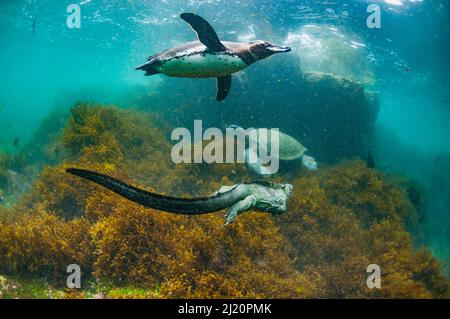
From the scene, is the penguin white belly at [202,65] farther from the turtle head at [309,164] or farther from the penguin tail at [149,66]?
the turtle head at [309,164]

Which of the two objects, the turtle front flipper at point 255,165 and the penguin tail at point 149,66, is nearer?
the penguin tail at point 149,66

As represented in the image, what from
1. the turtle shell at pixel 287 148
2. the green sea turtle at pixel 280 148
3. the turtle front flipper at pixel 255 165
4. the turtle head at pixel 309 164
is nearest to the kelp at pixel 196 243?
the turtle front flipper at pixel 255 165

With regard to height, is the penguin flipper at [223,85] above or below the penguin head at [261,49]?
below

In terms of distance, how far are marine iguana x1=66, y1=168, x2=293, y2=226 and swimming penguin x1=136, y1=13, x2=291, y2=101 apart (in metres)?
1.65

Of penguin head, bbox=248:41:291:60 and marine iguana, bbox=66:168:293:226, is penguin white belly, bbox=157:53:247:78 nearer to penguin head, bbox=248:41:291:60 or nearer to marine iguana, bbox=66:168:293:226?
penguin head, bbox=248:41:291:60

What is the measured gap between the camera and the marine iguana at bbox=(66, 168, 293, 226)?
2660 millimetres

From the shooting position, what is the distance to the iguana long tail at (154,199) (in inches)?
103

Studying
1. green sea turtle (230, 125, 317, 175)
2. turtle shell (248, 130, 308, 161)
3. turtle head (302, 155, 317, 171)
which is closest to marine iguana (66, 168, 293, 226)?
green sea turtle (230, 125, 317, 175)

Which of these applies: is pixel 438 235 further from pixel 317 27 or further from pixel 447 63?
pixel 317 27

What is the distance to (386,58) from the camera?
83.3ft

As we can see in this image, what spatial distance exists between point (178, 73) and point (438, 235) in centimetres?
2245

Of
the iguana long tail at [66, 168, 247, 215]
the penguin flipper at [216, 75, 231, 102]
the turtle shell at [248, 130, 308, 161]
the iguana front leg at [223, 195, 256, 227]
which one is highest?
the penguin flipper at [216, 75, 231, 102]

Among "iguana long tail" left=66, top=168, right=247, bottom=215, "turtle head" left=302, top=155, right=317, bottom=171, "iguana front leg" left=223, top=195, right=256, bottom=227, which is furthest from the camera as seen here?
"turtle head" left=302, top=155, right=317, bottom=171

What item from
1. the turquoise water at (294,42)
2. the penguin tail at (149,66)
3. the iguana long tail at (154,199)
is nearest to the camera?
the iguana long tail at (154,199)
